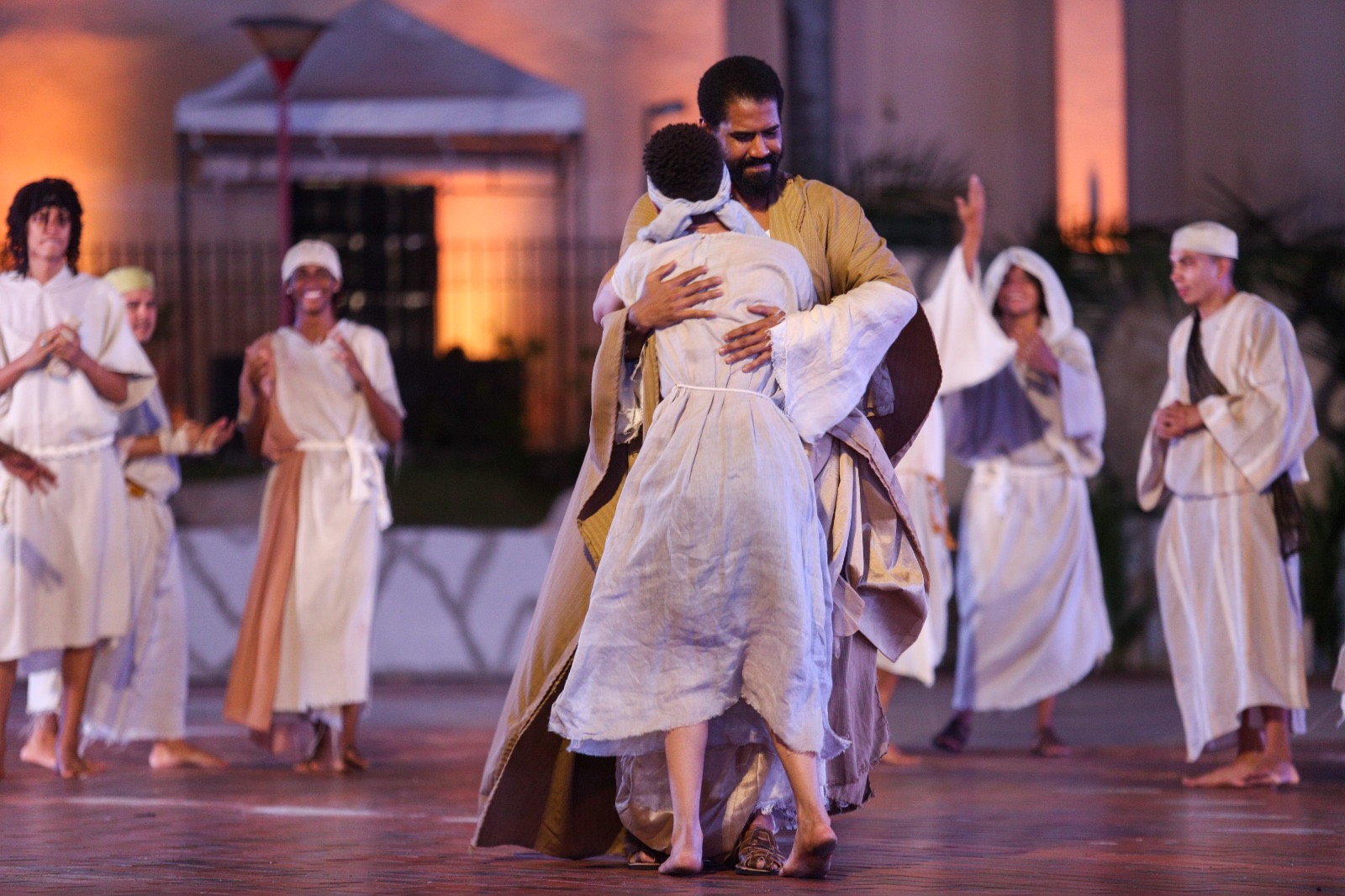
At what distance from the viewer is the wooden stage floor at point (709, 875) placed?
16.0ft

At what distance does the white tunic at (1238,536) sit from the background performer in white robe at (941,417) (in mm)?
1132

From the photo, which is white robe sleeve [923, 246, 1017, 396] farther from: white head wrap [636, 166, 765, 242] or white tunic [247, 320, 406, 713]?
white head wrap [636, 166, 765, 242]

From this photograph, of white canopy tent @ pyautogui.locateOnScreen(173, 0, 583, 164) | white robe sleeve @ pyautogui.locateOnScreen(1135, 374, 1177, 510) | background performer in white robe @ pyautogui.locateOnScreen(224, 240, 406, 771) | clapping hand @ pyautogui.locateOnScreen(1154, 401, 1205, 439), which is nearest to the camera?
clapping hand @ pyautogui.locateOnScreen(1154, 401, 1205, 439)

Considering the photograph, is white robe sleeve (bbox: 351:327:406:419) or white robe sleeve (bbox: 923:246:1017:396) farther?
white robe sleeve (bbox: 923:246:1017:396)

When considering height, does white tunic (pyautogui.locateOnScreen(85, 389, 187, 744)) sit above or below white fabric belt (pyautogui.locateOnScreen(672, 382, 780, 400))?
below

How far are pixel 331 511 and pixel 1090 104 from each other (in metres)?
11.3

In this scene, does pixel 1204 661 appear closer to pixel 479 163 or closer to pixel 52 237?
pixel 52 237

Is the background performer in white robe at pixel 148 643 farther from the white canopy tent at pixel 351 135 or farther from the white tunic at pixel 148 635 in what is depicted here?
the white canopy tent at pixel 351 135

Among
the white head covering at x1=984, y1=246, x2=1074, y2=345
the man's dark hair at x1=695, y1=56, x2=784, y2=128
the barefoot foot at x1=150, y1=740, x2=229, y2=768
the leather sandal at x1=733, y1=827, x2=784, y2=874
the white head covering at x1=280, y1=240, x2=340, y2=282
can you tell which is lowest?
the barefoot foot at x1=150, y1=740, x2=229, y2=768

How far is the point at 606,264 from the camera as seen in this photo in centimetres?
1572

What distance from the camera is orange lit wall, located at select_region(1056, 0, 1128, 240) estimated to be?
1748cm

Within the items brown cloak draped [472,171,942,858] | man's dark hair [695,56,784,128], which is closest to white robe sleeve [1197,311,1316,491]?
brown cloak draped [472,171,942,858]

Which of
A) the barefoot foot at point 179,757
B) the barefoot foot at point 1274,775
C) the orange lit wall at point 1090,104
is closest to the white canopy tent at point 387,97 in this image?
the orange lit wall at point 1090,104

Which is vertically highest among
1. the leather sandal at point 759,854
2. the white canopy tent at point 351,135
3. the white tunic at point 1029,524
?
the white canopy tent at point 351,135
